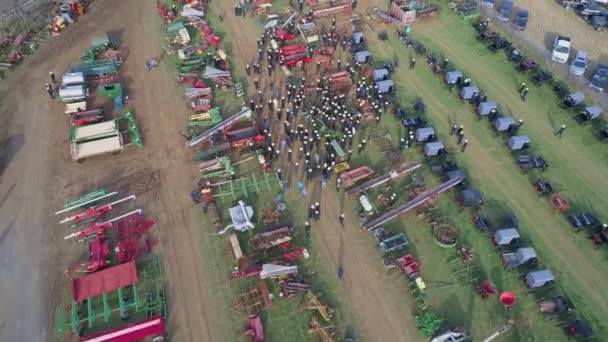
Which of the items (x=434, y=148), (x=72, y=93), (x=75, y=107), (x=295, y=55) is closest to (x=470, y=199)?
→ (x=434, y=148)

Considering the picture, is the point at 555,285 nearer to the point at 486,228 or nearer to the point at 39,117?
the point at 486,228

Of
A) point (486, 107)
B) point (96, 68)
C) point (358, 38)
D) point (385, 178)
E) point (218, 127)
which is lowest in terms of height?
point (385, 178)

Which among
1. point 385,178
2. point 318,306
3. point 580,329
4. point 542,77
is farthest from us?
point 542,77

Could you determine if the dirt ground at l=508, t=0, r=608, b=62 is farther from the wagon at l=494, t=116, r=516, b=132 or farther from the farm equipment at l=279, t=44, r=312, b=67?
the farm equipment at l=279, t=44, r=312, b=67

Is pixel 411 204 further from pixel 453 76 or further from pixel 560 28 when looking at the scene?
pixel 560 28

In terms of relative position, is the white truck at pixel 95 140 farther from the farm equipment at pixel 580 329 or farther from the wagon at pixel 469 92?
the farm equipment at pixel 580 329

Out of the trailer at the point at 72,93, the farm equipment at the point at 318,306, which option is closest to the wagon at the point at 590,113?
the farm equipment at the point at 318,306

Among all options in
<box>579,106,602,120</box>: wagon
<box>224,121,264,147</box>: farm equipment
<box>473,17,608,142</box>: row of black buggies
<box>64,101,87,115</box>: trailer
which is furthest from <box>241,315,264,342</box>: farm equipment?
<box>579,106,602,120</box>: wagon
